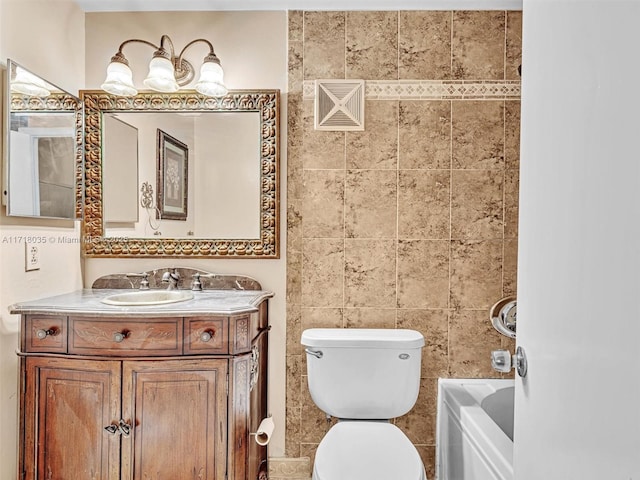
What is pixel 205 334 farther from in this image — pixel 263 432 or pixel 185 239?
pixel 185 239

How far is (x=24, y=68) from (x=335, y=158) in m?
1.33

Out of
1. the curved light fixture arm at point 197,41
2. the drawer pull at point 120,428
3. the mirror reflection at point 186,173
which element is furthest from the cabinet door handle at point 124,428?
the curved light fixture arm at point 197,41

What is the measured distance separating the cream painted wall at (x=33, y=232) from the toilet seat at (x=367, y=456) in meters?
1.24

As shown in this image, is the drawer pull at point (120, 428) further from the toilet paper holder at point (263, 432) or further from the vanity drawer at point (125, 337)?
the toilet paper holder at point (263, 432)

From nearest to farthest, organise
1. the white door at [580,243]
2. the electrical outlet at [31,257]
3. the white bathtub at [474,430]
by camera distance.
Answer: the white door at [580,243], the white bathtub at [474,430], the electrical outlet at [31,257]

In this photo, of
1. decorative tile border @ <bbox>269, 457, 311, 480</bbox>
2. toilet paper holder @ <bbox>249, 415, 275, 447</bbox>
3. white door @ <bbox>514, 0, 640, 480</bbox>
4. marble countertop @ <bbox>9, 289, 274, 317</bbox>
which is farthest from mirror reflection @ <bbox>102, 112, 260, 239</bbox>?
white door @ <bbox>514, 0, 640, 480</bbox>

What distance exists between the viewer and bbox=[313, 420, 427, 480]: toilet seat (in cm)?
143

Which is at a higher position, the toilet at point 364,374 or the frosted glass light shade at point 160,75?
the frosted glass light shade at point 160,75

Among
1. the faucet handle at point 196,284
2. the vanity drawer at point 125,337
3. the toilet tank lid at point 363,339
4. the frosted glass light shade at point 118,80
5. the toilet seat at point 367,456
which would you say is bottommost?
the toilet seat at point 367,456

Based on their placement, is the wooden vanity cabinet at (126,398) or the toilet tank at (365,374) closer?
the wooden vanity cabinet at (126,398)

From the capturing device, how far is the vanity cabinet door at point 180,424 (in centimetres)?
161

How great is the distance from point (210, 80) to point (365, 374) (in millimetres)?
1464

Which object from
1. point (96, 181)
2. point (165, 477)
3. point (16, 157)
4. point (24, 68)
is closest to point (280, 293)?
point (165, 477)

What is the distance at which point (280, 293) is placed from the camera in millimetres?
2109
